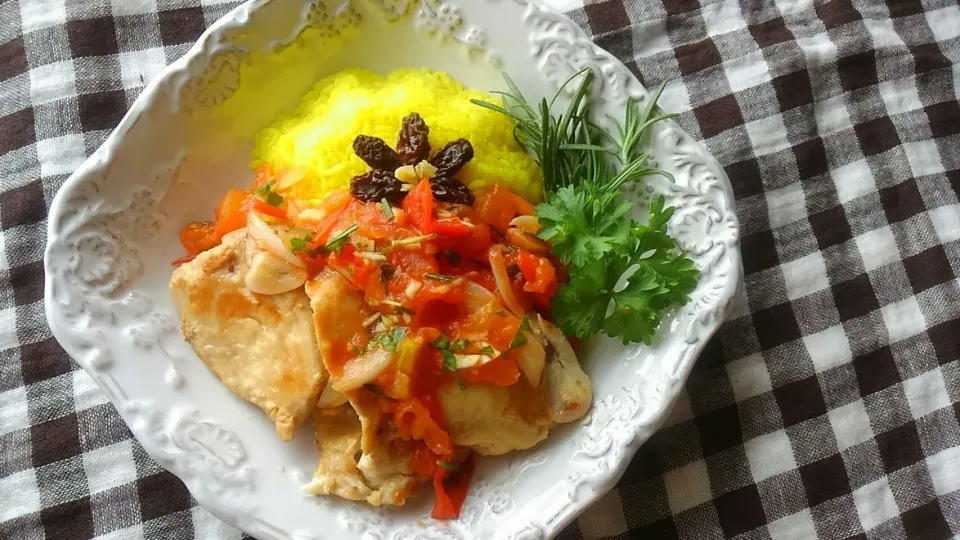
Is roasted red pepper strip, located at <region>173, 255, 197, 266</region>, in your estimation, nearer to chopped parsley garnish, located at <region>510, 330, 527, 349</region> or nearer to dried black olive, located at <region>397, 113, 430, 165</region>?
dried black olive, located at <region>397, 113, 430, 165</region>

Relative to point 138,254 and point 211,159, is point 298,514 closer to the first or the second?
point 138,254

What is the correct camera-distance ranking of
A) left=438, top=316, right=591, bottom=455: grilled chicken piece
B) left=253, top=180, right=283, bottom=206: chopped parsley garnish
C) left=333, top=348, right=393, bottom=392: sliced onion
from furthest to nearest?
left=253, top=180, right=283, bottom=206: chopped parsley garnish, left=438, top=316, right=591, bottom=455: grilled chicken piece, left=333, top=348, right=393, bottom=392: sliced onion

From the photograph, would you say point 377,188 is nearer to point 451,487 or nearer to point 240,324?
point 240,324

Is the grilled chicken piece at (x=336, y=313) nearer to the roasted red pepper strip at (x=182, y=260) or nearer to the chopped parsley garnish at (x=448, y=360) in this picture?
the chopped parsley garnish at (x=448, y=360)

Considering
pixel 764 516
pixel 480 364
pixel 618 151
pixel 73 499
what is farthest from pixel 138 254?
pixel 764 516

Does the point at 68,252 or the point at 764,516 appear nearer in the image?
the point at 68,252

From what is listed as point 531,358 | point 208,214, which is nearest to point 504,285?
point 531,358

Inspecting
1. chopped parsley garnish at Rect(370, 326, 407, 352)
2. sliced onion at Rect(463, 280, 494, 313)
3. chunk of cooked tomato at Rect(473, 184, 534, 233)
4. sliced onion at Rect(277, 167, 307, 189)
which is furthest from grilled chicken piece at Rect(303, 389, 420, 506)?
sliced onion at Rect(277, 167, 307, 189)
